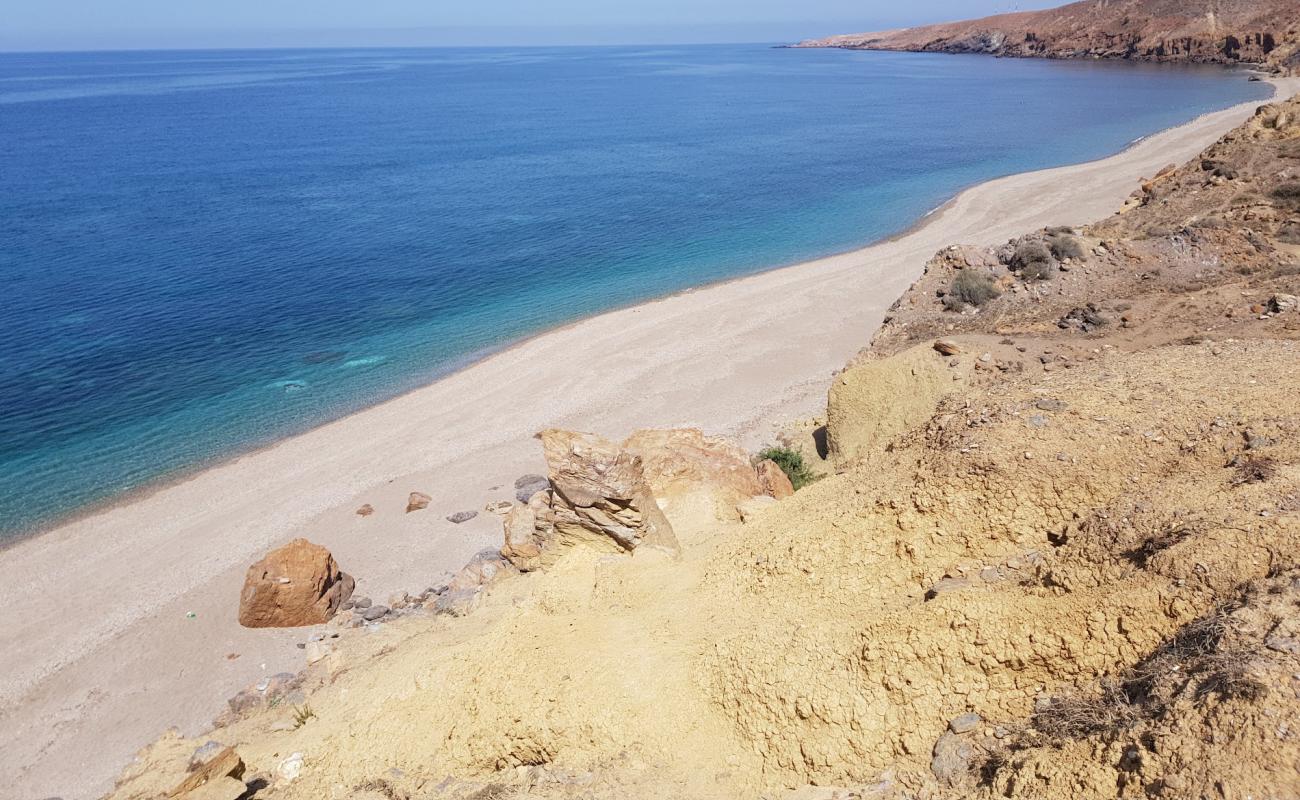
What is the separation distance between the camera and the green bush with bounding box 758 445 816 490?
1831 centimetres

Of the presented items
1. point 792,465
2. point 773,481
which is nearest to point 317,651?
point 773,481

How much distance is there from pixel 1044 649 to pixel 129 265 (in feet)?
172

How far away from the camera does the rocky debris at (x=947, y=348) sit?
54.2 feet

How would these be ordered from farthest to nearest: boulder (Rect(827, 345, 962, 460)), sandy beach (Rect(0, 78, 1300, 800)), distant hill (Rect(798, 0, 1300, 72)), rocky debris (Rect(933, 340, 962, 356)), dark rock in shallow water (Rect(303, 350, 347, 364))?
distant hill (Rect(798, 0, 1300, 72)), dark rock in shallow water (Rect(303, 350, 347, 364)), sandy beach (Rect(0, 78, 1300, 800)), rocky debris (Rect(933, 340, 962, 356)), boulder (Rect(827, 345, 962, 460))

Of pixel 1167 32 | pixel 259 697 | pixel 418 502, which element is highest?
pixel 1167 32

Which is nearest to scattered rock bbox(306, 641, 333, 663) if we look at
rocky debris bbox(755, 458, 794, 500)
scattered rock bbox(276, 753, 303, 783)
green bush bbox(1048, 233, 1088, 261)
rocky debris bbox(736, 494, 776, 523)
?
scattered rock bbox(276, 753, 303, 783)

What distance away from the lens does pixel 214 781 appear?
955cm

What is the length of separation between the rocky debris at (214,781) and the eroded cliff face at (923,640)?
0.22 metres

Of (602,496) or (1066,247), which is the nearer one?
(602,496)

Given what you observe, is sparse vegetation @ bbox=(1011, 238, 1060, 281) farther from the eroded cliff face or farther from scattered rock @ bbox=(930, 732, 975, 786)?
scattered rock @ bbox=(930, 732, 975, 786)

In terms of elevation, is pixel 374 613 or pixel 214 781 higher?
pixel 214 781

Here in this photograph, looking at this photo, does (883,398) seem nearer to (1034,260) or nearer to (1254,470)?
(1034,260)

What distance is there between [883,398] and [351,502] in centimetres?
1577

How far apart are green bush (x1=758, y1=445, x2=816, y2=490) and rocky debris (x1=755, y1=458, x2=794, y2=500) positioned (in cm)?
62
